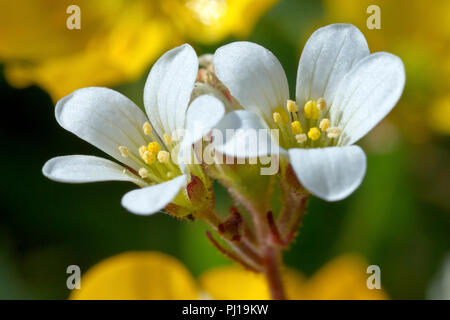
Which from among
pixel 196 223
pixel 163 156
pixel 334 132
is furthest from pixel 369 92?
pixel 196 223

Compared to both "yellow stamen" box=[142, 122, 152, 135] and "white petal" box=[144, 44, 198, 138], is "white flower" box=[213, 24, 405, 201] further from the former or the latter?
"yellow stamen" box=[142, 122, 152, 135]

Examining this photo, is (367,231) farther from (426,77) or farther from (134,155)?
(134,155)

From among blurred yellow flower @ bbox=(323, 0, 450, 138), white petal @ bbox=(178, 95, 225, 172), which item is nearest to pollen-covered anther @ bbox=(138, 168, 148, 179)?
white petal @ bbox=(178, 95, 225, 172)

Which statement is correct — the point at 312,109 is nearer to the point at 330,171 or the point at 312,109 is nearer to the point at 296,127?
the point at 296,127

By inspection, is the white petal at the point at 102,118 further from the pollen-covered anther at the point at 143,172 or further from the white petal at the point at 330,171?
the white petal at the point at 330,171

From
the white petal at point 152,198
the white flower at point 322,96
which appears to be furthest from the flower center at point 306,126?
the white petal at point 152,198

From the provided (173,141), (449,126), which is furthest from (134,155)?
(449,126)

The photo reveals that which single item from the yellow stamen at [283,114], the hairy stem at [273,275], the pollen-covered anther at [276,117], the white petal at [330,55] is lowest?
the hairy stem at [273,275]
